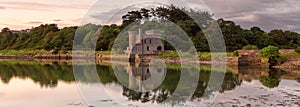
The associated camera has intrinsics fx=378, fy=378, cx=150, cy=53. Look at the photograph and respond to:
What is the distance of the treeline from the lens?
43.4 m

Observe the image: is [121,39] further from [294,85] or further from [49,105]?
[49,105]

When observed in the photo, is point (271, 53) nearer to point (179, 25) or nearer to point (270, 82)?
point (270, 82)

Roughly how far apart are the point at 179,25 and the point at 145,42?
670 centimetres

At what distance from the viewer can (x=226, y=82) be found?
17.9 m

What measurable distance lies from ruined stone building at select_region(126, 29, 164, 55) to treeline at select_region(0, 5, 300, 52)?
2.01 meters

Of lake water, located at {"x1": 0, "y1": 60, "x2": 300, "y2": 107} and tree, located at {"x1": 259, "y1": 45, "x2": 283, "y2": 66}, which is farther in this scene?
tree, located at {"x1": 259, "y1": 45, "x2": 283, "y2": 66}

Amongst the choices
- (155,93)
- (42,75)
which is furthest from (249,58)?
(155,93)

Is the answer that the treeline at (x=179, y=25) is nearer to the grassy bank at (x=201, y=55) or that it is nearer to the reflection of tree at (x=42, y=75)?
the grassy bank at (x=201, y=55)

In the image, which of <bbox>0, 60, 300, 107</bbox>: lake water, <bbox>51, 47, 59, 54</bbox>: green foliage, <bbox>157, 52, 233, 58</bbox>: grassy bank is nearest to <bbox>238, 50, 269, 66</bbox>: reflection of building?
<bbox>157, 52, 233, 58</bbox>: grassy bank

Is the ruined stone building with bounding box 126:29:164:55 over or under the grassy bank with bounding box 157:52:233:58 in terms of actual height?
over

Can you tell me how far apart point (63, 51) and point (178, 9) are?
1706 cm

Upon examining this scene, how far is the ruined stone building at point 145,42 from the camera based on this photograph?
4128 centimetres

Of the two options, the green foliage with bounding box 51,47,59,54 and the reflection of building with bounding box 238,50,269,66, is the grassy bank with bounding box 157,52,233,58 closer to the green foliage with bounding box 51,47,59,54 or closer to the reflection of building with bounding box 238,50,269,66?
the reflection of building with bounding box 238,50,269,66

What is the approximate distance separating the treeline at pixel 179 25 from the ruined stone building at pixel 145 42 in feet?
6.60
